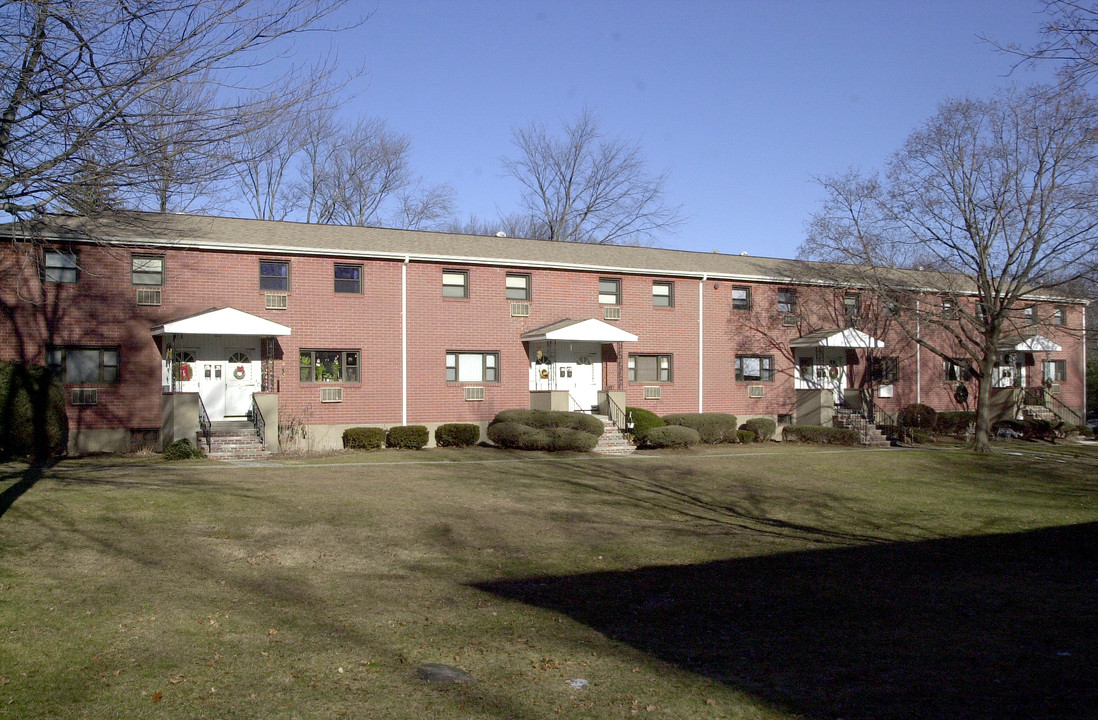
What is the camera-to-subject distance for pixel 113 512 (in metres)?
13.0

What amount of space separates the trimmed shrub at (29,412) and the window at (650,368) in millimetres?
16907

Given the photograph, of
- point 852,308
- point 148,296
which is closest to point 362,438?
point 148,296

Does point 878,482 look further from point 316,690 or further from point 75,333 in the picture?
point 75,333

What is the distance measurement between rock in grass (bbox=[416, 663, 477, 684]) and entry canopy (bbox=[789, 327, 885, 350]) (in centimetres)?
2697

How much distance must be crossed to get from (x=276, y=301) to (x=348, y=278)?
7.11 feet

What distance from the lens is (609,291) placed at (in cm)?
2992

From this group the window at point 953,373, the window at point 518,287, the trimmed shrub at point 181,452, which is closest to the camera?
the trimmed shrub at point 181,452

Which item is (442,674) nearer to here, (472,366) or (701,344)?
(472,366)

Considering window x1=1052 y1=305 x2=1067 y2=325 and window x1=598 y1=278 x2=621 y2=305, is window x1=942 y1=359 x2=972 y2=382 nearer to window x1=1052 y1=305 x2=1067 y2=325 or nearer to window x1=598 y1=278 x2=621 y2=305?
window x1=1052 y1=305 x2=1067 y2=325

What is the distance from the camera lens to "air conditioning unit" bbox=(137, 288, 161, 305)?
23.5m

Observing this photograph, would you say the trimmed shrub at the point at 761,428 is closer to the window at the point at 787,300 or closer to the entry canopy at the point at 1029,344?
the window at the point at 787,300

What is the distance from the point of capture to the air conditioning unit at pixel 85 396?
22766mm

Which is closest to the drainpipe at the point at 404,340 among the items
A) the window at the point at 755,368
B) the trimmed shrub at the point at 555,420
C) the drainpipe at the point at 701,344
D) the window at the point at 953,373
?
the trimmed shrub at the point at 555,420

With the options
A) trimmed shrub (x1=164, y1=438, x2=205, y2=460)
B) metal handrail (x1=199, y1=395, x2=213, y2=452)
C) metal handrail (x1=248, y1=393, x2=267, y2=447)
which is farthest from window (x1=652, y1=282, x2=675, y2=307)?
trimmed shrub (x1=164, y1=438, x2=205, y2=460)
